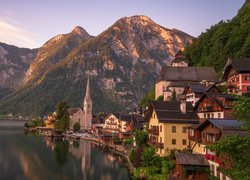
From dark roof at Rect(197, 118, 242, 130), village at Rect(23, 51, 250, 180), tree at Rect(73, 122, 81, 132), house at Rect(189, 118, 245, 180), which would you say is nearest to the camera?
house at Rect(189, 118, 245, 180)

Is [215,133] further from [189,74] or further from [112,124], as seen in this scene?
[112,124]

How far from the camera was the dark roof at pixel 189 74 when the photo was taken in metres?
106

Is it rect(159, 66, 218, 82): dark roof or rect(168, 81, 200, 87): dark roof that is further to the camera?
rect(159, 66, 218, 82): dark roof

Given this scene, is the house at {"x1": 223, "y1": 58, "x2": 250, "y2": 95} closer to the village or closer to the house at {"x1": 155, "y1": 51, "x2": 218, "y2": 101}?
the village

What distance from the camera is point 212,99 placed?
5334cm

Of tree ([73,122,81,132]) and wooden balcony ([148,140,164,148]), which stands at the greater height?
wooden balcony ([148,140,164,148])

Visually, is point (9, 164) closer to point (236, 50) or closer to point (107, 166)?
point (107, 166)

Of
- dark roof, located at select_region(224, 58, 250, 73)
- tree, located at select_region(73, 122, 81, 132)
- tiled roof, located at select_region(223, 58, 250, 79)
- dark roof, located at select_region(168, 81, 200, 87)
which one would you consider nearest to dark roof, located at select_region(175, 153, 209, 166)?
tiled roof, located at select_region(223, 58, 250, 79)

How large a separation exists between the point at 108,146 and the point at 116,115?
40056 mm

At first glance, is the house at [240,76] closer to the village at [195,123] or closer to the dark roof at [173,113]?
the village at [195,123]

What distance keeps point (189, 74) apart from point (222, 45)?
23.7 metres

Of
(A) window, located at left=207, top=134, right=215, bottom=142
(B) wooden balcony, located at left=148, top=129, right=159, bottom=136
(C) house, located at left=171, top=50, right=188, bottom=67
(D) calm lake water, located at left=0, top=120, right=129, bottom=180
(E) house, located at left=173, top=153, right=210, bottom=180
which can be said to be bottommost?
(D) calm lake water, located at left=0, top=120, right=129, bottom=180

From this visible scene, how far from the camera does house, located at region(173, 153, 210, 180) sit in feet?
139

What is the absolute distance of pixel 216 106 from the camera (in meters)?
52.6
